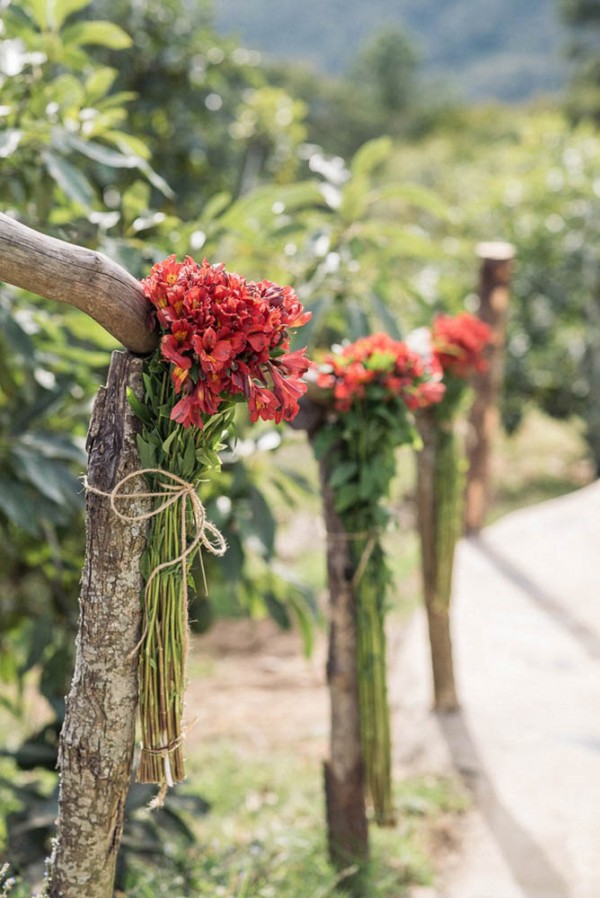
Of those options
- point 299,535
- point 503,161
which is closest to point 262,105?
point 299,535

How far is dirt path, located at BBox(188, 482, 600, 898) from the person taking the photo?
2.76m

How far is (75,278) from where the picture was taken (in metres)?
1.37

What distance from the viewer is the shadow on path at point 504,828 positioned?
2625 millimetres

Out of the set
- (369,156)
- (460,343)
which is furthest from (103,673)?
(460,343)

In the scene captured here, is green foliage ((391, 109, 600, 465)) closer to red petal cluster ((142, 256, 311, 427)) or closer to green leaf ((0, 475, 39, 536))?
green leaf ((0, 475, 39, 536))

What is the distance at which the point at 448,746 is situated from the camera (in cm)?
338

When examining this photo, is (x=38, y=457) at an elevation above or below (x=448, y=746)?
above

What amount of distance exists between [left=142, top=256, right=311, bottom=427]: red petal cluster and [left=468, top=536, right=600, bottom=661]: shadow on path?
118 inches

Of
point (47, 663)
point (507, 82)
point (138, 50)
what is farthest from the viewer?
point (507, 82)

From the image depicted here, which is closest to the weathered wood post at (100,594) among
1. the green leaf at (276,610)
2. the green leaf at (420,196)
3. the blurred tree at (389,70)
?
the green leaf at (276,610)

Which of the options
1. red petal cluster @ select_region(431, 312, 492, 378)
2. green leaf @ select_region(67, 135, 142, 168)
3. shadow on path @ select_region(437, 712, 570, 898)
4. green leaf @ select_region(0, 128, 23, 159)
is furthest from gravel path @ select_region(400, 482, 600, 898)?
green leaf @ select_region(0, 128, 23, 159)

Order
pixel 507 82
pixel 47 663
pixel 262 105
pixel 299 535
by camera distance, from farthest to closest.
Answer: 1. pixel 507 82
2. pixel 299 535
3. pixel 262 105
4. pixel 47 663

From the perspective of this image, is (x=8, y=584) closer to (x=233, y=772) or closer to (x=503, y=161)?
(x=233, y=772)

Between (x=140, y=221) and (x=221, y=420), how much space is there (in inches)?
37.9
